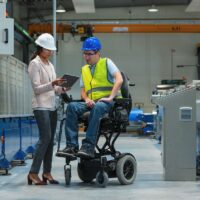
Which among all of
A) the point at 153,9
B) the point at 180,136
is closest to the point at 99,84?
the point at 180,136

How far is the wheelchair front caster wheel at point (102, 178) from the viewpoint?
16.1ft

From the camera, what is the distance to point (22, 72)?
9.02 metres

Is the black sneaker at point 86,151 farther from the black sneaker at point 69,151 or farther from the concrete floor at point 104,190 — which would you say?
the concrete floor at point 104,190

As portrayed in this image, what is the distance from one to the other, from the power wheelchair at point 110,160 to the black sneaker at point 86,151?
0.40 feet

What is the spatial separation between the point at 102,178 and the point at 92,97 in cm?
80

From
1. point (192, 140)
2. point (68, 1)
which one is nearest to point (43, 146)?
point (192, 140)

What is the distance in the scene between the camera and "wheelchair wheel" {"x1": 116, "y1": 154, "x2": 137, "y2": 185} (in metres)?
5.09

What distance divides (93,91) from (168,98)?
30.4 inches

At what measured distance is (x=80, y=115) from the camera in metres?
5.05

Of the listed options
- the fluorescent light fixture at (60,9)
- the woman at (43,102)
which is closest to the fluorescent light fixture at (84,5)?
the fluorescent light fixture at (60,9)

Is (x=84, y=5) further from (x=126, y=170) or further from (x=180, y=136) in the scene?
(x=126, y=170)

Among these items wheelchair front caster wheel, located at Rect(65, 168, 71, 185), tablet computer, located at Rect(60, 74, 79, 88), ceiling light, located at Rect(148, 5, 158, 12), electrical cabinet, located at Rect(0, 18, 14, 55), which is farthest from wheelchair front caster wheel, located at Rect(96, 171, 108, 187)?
ceiling light, located at Rect(148, 5, 158, 12)

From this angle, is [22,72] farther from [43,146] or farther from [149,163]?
[43,146]

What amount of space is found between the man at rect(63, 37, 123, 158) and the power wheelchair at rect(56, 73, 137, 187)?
8 cm
